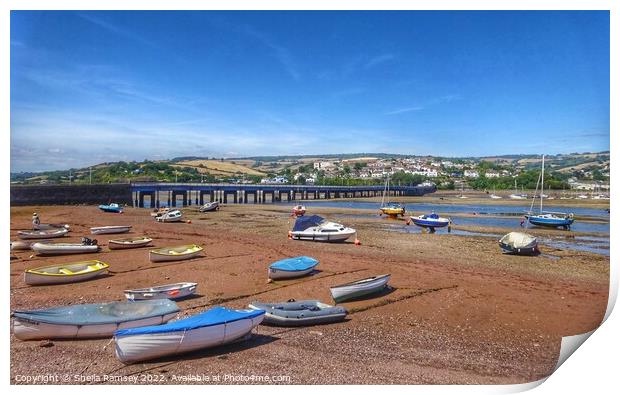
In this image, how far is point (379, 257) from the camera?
12.9 meters

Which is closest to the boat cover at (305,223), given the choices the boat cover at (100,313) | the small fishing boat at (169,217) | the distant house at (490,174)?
the small fishing boat at (169,217)

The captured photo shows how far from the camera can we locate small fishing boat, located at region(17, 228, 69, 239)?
561 inches

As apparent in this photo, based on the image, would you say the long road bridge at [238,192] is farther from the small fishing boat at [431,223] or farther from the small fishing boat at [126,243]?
the small fishing boat at [431,223]

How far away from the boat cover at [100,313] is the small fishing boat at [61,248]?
634 centimetres

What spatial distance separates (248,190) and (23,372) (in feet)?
136

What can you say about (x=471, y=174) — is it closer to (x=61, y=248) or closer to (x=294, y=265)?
(x=294, y=265)

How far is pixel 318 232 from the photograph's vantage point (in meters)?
16.1

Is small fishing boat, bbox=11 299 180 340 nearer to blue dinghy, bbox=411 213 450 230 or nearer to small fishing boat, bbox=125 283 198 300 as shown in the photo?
small fishing boat, bbox=125 283 198 300

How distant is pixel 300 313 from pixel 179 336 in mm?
2094

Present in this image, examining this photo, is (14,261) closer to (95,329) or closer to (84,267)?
(84,267)

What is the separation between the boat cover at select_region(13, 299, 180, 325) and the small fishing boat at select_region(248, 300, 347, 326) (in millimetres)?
1482

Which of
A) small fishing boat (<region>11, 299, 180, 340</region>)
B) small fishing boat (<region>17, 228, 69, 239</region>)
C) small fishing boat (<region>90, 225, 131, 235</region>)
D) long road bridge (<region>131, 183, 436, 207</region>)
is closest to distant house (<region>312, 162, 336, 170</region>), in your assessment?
long road bridge (<region>131, 183, 436, 207</region>)

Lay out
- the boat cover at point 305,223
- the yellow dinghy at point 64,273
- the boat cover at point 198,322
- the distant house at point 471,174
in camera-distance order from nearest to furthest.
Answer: the boat cover at point 198,322 < the yellow dinghy at point 64,273 < the boat cover at point 305,223 < the distant house at point 471,174

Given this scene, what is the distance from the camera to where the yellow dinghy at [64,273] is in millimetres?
8766
